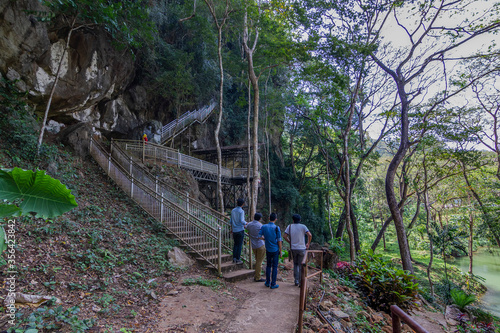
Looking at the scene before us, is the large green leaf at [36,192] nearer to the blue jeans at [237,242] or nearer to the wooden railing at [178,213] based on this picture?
the wooden railing at [178,213]

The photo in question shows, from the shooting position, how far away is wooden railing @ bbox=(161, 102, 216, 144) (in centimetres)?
1805

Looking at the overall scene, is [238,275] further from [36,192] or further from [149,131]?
[149,131]

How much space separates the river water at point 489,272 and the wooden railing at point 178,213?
17902 millimetres

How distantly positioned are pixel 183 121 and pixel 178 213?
13099mm

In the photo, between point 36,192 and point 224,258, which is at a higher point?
point 36,192

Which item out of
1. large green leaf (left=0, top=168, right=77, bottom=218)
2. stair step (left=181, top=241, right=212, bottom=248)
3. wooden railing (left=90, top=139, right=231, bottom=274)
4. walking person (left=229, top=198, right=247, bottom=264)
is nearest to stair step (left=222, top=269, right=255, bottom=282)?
wooden railing (left=90, top=139, right=231, bottom=274)

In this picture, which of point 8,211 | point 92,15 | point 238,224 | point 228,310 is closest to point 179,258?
point 238,224

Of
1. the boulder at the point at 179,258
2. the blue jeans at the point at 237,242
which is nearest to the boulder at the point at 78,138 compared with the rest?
the boulder at the point at 179,258

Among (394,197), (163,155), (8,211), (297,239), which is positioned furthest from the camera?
(163,155)

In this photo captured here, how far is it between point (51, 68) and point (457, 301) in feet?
62.7

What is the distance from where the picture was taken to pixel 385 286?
22.4 ft

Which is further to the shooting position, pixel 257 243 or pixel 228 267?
pixel 228 267

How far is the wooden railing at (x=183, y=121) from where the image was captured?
18.0 m

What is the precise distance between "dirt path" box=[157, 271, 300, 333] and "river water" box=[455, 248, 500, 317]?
17.6 m
